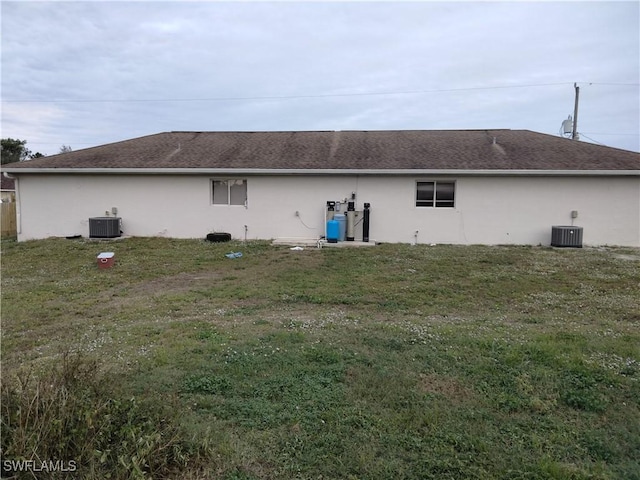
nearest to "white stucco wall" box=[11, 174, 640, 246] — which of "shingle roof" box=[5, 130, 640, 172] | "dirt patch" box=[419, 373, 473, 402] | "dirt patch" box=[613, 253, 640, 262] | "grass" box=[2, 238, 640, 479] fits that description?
"shingle roof" box=[5, 130, 640, 172]

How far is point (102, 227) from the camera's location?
12172 millimetres

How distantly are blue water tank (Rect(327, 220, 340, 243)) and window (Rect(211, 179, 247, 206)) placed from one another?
2.91 m

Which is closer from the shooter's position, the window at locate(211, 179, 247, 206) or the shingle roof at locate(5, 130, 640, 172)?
the shingle roof at locate(5, 130, 640, 172)

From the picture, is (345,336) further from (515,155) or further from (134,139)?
(134,139)

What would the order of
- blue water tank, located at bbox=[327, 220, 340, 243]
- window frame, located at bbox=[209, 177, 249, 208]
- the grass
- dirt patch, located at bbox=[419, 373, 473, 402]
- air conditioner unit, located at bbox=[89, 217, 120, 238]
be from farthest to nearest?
window frame, located at bbox=[209, 177, 249, 208] → air conditioner unit, located at bbox=[89, 217, 120, 238] → blue water tank, located at bbox=[327, 220, 340, 243] → dirt patch, located at bbox=[419, 373, 473, 402] → the grass

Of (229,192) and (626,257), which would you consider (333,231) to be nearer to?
(229,192)

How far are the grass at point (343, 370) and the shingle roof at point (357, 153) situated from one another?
5.09 m

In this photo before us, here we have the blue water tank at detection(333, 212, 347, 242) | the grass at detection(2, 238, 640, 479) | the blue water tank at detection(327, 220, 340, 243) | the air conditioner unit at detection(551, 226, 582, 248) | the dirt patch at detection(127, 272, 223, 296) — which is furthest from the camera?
the blue water tank at detection(333, 212, 347, 242)

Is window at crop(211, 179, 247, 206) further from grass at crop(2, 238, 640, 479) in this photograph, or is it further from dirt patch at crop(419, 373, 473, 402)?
dirt patch at crop(419, 373, 473, 402)

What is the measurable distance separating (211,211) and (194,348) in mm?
8941

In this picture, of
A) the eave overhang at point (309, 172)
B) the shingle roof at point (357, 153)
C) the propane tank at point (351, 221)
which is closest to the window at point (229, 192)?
the eave overhang at point (309, 172)

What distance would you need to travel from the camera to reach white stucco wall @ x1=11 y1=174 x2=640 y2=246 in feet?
37.4

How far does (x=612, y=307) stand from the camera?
5707 millimetres

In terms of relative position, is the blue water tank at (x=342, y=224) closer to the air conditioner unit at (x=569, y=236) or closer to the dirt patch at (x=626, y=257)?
the air conditioner unit at (x=569, y=236)
